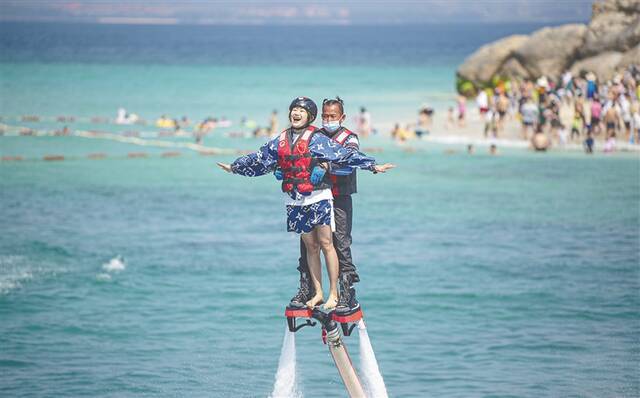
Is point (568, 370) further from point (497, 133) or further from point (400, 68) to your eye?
point (400, 68)

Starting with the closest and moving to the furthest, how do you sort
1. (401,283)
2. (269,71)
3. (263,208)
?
(401,283), (263,208), (269,71)

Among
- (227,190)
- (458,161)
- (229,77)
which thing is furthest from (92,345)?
(229,77)

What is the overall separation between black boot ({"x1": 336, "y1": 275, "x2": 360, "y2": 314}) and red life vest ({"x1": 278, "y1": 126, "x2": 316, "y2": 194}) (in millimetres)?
1403

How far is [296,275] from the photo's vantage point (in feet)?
144

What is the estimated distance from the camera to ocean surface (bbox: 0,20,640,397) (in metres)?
31.9

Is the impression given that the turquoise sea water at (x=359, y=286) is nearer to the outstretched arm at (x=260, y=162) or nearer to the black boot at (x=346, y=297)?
the black boot at (x=346, y=297)

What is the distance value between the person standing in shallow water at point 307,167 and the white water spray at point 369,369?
718 mm

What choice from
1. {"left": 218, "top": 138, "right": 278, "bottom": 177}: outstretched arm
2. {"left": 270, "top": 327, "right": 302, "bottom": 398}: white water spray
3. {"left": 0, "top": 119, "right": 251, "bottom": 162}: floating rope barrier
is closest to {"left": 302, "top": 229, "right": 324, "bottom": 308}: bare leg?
{"left": 270, "top": 327, "right": 302, "bottom": 398}: white water spray

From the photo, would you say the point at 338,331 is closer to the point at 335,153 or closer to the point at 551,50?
the point at 335,153

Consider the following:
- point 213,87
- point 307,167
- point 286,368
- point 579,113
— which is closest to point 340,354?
point 286,368

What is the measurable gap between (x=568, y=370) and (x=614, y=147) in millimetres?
31073

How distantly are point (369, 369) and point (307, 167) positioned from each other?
302 cm

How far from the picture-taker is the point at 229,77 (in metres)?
153

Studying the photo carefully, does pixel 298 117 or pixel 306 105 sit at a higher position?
pixel 306 105
